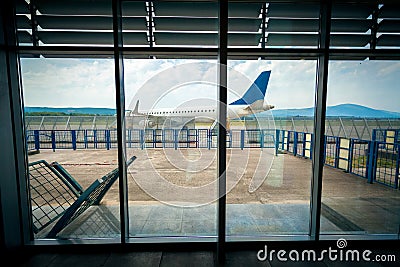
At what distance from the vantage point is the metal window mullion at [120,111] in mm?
1896

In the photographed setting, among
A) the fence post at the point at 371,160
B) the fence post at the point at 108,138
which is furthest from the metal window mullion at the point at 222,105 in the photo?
the fence post at the point at 371,160

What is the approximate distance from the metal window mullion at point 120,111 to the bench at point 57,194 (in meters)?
0.18

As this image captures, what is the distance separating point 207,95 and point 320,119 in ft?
4.38

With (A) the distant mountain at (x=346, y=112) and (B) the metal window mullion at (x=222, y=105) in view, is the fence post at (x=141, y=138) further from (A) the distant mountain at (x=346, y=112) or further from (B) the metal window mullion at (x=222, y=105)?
(A) the distant mountain at (x=346, y=112)

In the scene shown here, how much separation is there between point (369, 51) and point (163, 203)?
124 inches

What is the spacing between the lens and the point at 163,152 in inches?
129

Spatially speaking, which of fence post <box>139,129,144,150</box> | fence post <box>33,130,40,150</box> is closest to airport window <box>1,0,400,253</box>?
fence post <box>33,130,40,150</box>

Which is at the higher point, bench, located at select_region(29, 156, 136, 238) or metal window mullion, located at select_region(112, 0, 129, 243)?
metal window mullion, located at select_region(112, 0, 129, 243)

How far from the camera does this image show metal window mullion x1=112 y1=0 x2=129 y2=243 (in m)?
1.90

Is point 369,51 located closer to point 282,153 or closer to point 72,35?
point 282,153

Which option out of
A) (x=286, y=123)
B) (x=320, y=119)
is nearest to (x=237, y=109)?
(x=286, y=123)

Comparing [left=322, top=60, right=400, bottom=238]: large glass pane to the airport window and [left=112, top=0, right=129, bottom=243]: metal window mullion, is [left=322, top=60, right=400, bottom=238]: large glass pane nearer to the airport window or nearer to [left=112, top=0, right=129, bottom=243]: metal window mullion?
the airport window

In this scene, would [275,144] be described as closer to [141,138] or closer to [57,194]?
[141,138]

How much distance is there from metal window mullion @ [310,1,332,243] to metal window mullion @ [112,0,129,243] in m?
2.18
